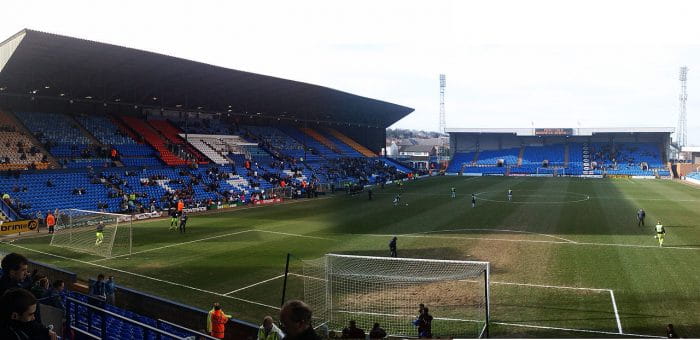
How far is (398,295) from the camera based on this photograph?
16672 millimetres

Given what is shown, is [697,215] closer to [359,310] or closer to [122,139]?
[359,310]

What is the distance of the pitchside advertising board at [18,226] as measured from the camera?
2906 centimetres

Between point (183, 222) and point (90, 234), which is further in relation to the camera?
point (183, 222)

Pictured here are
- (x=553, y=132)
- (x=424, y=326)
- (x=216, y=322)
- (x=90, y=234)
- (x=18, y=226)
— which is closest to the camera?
(x=216, y=322)

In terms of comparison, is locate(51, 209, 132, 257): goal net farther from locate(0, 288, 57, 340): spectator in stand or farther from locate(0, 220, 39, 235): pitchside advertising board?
locate(0, 288, 57, 340): spectator in stand

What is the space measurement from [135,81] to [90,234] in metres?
22.3

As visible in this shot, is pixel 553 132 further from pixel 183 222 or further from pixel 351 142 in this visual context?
pixel 183 222

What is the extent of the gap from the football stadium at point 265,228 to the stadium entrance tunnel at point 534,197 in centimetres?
65

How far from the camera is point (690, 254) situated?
22625mm

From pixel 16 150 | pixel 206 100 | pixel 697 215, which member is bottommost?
pixel 697 215

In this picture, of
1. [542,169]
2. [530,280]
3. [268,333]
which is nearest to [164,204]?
[530,280]

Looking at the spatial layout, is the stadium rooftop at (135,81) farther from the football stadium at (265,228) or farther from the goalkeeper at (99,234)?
the goalkeeper at (99,234)

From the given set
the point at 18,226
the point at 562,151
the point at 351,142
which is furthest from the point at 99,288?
the point at 562,151

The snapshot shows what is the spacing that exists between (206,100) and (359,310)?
4551 centimetres
